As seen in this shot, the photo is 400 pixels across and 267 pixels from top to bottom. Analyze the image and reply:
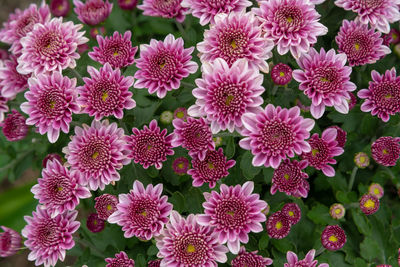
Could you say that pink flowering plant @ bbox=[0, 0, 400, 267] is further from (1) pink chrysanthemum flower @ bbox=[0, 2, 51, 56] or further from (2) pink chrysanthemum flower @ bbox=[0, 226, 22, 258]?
(1) pink chrysanthemum flower @ bbox=[0, 2, 51, 56]

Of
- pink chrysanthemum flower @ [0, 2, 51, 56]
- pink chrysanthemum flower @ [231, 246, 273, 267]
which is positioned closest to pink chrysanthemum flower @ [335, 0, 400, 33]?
pink chrysanthemum flower @ [231, 246, 273, 267]

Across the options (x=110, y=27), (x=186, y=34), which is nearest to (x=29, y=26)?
(x=110, y=27)

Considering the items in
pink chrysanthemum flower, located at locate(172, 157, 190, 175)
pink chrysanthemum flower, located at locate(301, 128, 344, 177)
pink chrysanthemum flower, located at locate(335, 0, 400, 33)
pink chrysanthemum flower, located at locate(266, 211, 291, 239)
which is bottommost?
pink chrysanthemum flower, located at locate(266, 211, 291, 239)

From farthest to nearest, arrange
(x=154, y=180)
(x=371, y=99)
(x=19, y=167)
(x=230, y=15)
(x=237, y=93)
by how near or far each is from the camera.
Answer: (x=19, y=167) → (x=154, y=180) → (x=371, y=99) → (x=230, y=15) → (x=237, y=93)

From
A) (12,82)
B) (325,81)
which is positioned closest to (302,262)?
(325,81)

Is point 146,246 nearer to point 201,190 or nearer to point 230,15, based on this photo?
point 201,190

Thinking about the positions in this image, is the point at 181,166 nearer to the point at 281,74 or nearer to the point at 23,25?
the point at 281,74
